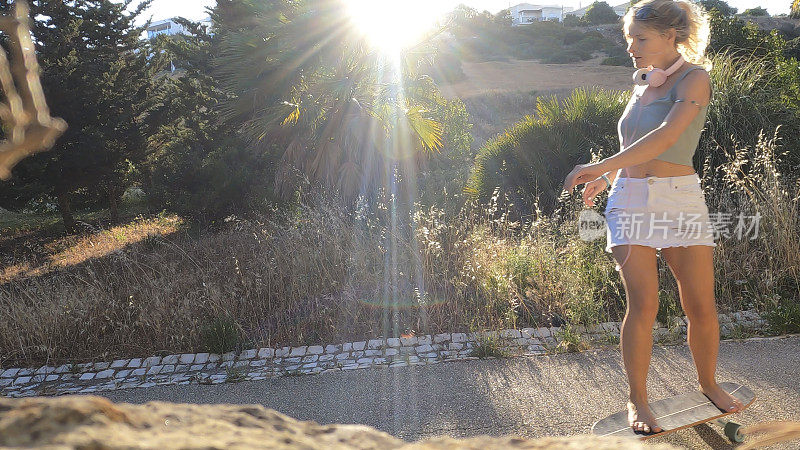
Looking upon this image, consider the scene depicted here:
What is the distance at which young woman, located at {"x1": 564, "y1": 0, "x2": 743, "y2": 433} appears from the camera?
2.61 meters

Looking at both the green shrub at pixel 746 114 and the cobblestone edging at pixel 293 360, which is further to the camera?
the green shrub at pixel 746 114

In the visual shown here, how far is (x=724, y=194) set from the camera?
5656 mm

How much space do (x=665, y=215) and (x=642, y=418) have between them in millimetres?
884

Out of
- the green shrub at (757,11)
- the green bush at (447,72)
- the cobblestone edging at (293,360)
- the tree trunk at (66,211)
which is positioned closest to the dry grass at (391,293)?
the cobblestone edging at (293,360)

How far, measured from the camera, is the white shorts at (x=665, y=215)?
2.64 metres

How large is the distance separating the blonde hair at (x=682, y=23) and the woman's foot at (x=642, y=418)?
5.05ft

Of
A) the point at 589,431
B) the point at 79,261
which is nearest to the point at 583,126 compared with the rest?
the point at 589,431

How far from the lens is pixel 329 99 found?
943 centimetres

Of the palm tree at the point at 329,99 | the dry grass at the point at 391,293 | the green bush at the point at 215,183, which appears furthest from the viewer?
the green bush at the point at 215,183

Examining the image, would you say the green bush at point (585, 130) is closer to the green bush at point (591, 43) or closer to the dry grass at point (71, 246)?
the dry grass at point (71, 246)

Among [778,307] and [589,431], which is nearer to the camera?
[589,431]

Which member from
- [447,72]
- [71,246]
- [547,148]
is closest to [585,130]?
[547,148]

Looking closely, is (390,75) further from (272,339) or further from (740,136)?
(272,339)

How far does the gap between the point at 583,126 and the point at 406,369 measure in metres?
5.13
